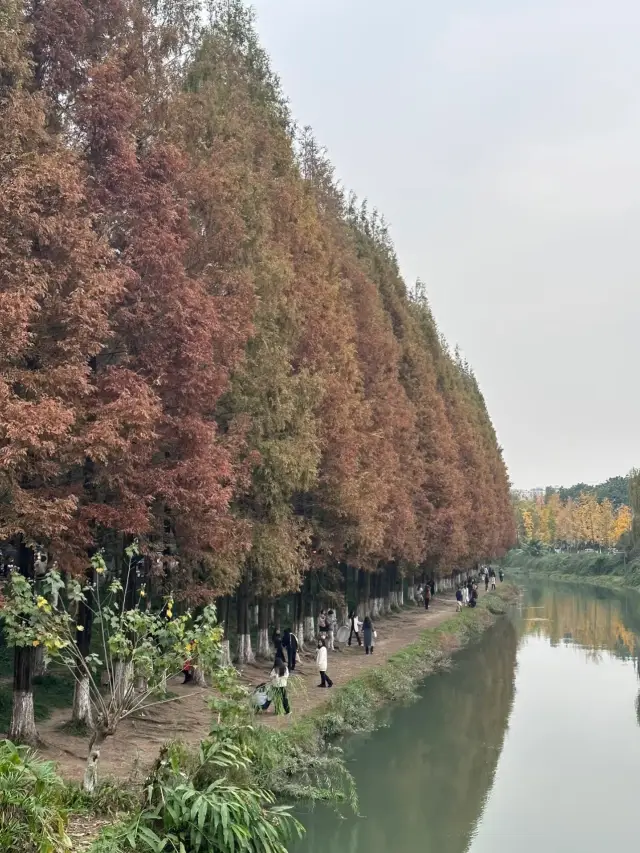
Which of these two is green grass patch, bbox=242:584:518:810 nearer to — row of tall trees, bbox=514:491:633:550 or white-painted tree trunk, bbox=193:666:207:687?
white-painted tree trunk, bbox=193:666:207:687

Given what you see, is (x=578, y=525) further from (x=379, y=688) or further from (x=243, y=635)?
(x=243, y=635)

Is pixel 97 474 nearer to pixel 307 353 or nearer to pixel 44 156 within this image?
pixel 44 156

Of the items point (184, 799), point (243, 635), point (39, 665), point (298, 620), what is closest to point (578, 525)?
point (298, 620)

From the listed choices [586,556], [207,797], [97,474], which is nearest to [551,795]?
[207,797]

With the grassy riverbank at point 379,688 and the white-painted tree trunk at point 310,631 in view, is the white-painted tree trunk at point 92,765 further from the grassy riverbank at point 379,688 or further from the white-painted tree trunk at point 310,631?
the white-painted tree trunk at point 310,631

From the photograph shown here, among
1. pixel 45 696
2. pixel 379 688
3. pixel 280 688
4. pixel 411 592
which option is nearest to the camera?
pixel 280 688

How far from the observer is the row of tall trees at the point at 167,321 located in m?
10.6

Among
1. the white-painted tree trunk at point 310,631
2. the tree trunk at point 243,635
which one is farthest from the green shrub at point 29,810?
the white-painted tree trunk at point 310,631

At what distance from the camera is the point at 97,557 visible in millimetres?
9117

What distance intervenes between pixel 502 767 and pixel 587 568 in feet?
251

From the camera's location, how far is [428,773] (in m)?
15.5

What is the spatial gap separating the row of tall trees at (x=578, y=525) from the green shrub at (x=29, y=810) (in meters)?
84.7

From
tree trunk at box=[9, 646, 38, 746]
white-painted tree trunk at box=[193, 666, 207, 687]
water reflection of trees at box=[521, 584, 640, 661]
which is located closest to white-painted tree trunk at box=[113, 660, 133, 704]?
tree trunk at box=[9, 646, 38, 746]

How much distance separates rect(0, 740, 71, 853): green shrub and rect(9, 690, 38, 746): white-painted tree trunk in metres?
4.07
